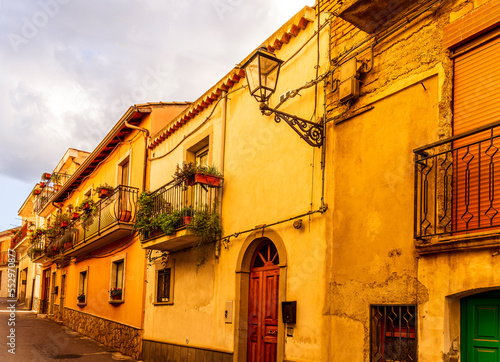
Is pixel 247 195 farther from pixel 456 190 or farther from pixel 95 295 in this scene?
pixel 95 295

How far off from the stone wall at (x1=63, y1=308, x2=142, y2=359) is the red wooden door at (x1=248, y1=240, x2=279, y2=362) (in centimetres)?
550

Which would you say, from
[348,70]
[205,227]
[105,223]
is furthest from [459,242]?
[105,223]

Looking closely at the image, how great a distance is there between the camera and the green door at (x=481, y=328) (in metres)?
4.95

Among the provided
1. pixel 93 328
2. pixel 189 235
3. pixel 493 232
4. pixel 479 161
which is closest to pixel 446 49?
pixel 479 161

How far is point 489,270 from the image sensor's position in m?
4.81

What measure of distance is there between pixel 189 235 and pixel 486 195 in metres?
6.19

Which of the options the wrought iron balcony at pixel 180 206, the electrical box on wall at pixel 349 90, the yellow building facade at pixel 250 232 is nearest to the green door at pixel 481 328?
the yellow building facade at pixel 250 232

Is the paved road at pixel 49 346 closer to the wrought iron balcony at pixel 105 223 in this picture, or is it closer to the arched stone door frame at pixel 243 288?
the wrought iron balcony at pixel 105 223

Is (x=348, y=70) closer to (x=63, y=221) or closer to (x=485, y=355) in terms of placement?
(x=485, y=355)

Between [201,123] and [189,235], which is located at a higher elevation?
[201,123]

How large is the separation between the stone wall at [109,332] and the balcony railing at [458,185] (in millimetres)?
9866

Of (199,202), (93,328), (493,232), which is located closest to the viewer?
(493,232)

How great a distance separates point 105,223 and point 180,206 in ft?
18.6

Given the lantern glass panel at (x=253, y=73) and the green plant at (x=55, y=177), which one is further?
the green plant at (x=55, y=177)
